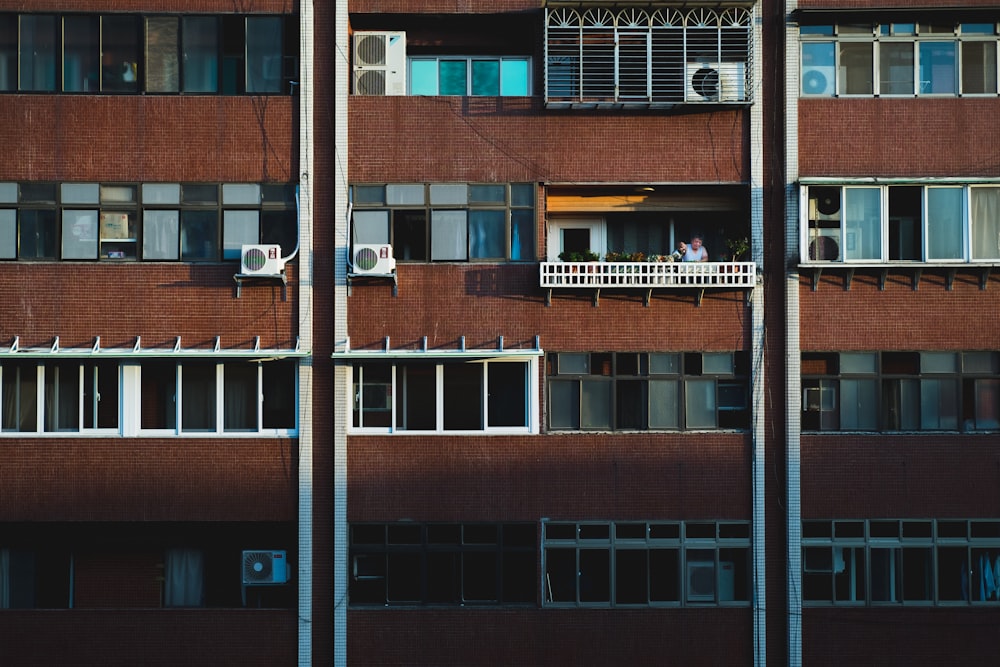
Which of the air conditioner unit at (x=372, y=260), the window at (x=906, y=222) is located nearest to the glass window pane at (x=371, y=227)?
the air conditioner unit at (x=372, y=260)

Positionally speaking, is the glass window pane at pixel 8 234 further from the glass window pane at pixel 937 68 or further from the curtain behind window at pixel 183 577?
the glass window pane at pixel 937 68

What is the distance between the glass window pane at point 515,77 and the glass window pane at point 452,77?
2.30 feet

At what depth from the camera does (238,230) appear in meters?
16.2

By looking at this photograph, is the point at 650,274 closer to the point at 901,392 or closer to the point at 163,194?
the point at 901,392

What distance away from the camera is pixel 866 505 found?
15953 millimetres

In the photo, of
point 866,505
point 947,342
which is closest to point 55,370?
point 866,505

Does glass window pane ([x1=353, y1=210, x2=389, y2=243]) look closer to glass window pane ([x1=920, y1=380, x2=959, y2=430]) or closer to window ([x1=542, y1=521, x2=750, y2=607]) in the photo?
window ([x1=542, y1=521, x2=750, y2=607])

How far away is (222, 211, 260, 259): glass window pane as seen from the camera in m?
16.2

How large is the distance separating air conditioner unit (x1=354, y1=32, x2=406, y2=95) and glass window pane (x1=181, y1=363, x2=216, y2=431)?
18.4ft

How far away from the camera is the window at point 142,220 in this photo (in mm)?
16125

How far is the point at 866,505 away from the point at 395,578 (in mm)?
8164

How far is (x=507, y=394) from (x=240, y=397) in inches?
183

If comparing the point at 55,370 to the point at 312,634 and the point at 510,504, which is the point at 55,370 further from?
the point at 510,504

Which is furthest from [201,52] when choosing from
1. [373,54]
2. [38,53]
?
[373,54]
